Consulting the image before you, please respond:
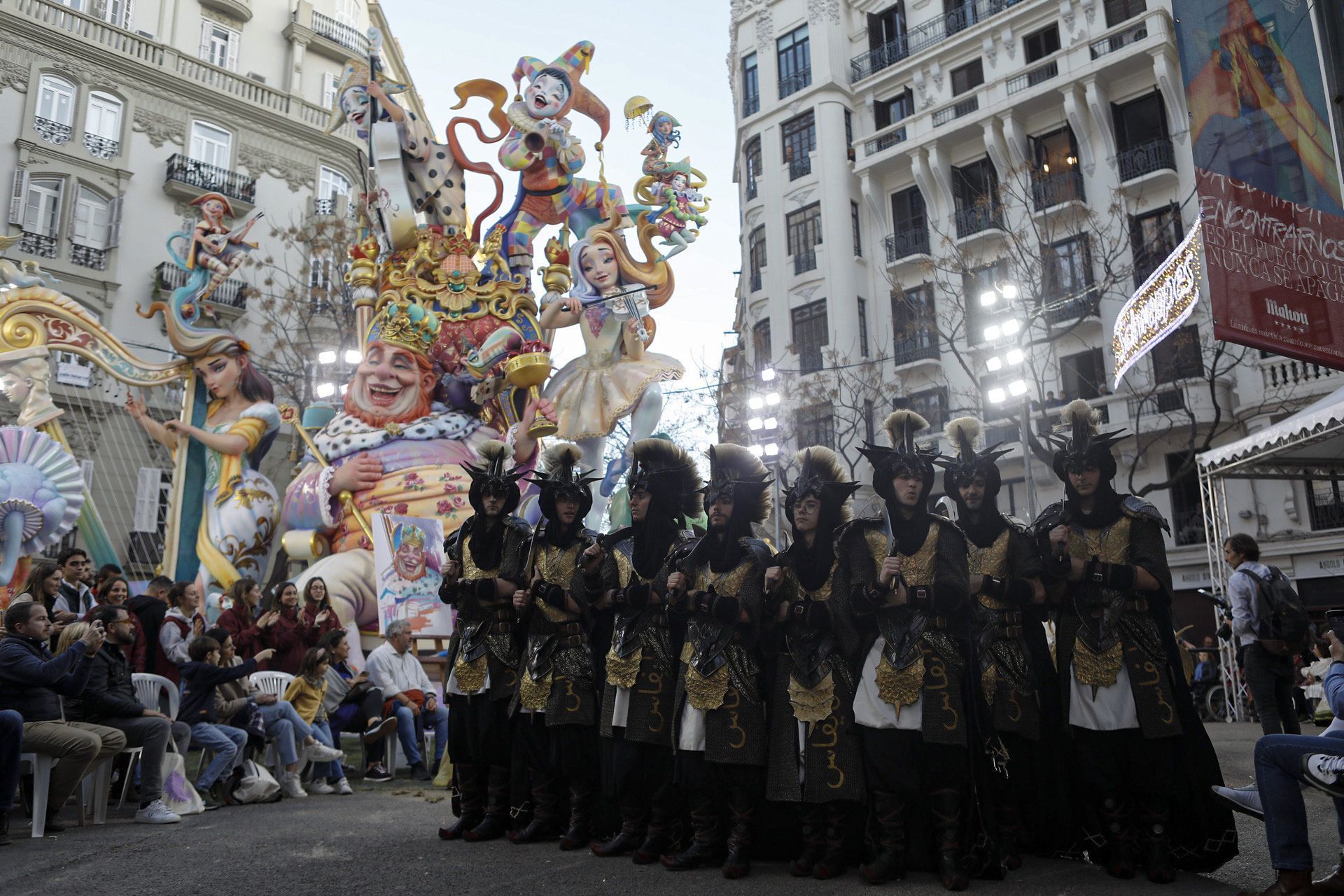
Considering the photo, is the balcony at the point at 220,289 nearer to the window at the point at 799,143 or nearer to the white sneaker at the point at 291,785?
the window at the point at 799,143

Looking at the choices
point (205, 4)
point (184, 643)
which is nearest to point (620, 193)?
point (184, 643)

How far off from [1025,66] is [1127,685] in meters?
24.3

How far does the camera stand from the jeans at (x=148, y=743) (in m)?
6.36

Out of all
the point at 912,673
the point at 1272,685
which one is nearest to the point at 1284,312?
the point at 912,673

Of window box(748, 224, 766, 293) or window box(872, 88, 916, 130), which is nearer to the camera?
window box(872, 88, 916, 130)

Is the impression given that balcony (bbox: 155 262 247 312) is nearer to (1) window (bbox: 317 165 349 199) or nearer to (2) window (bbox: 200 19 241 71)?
(1) window (bbox: 317 165 349 199)

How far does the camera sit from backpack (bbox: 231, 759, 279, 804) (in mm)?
7152

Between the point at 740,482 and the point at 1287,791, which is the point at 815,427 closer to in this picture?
the point at 740,482

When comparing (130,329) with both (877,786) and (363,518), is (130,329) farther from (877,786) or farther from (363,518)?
(877,786)

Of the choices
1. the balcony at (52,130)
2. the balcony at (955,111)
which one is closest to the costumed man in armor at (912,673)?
the balcony at (955,111)

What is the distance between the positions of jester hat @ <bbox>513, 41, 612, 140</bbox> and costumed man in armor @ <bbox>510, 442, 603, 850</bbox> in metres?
7.96

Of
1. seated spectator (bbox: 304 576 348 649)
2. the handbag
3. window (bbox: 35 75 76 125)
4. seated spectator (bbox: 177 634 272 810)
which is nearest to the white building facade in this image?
seated spectator (bbox: 304 576 348 649)

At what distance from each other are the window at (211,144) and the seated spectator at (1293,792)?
26.8 m

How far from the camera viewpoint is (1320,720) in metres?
10.6
